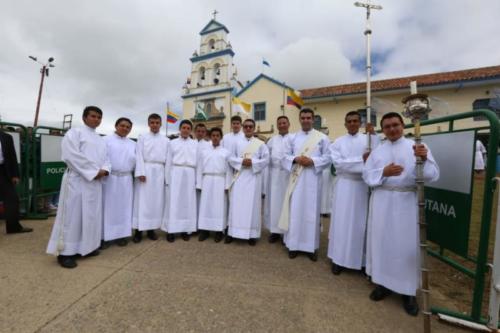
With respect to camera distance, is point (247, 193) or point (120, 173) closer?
point (120, 173)

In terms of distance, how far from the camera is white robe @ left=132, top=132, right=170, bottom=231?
394 cm

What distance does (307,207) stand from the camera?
3.47 m

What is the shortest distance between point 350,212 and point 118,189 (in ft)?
11.7

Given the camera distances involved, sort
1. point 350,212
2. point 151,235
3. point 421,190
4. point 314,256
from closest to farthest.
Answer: point 421,190, point 350,212, point 314,256, point 151,235

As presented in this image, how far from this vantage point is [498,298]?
1.92 meters

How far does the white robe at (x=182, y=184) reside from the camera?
13.3ft

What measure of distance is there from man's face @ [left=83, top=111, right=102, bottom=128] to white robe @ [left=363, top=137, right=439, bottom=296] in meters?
3.70

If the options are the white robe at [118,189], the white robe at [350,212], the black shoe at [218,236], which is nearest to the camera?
the white robe at [350,212]

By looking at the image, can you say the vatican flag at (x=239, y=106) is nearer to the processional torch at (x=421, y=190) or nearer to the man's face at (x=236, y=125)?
the man's face at (x=236, y=125)

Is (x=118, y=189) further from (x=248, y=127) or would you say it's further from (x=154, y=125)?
(x=248, y=127)

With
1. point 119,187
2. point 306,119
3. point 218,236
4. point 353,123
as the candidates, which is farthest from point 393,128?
point 119,187

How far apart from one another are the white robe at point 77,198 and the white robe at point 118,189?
1.37ft

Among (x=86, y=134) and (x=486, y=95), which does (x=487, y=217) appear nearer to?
(x=86, y=134)

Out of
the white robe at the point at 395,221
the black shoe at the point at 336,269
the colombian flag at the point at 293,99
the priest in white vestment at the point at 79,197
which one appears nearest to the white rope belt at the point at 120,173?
the priest in white vestment at the point at 79,197
